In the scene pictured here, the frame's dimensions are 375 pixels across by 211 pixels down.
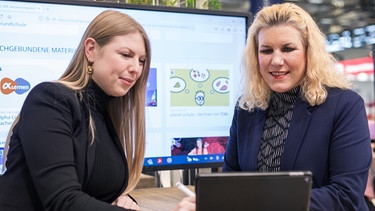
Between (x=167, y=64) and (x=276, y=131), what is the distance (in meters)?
0.69

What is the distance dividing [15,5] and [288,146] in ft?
4.33

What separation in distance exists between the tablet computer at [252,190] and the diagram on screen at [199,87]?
4.03 feet

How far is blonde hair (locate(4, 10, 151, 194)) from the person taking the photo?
5.29 feet

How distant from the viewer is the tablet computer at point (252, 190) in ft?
3.70

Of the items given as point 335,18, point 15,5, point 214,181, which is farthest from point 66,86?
point 335,18

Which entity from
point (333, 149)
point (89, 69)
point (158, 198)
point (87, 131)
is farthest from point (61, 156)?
point (333, 149)

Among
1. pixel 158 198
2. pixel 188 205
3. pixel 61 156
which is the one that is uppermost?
pixel 61 156

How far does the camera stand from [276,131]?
6.29 ft

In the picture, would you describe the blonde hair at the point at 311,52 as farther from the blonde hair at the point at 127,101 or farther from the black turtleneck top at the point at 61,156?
the black turtleneck top at the point at 61,156

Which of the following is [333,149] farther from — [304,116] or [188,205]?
[188,205]

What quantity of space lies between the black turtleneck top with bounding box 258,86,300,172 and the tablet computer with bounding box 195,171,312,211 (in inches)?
27.1

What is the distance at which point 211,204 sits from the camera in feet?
3.78

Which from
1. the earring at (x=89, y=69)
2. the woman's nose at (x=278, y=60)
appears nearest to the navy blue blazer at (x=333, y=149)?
the woman's nose at (x=278, y=60)

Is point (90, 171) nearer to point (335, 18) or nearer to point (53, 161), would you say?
point (53, 161)
